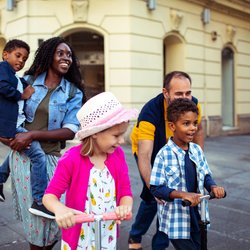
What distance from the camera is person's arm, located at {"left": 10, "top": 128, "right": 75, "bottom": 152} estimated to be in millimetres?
2826

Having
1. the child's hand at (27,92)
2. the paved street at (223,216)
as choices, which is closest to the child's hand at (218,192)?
the child's hand at (27,92)

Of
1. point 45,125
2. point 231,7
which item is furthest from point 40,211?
point 231,7

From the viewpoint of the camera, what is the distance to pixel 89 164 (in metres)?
2.32

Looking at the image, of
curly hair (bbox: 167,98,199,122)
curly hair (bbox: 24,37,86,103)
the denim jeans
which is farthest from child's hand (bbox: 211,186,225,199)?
curly hair (bbox: 24,37,86,103)

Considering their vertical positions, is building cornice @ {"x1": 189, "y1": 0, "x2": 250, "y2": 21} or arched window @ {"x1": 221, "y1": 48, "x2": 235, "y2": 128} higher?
building cornice @ {"x1": 189, "y1": 0, "x2": 250, "y2": 21}

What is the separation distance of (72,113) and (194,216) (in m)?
1.16

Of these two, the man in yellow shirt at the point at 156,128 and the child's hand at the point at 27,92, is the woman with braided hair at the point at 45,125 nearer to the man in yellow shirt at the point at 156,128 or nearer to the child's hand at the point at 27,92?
the child's hand at the point at 27,92

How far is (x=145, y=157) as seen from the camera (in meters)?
A: 3.22

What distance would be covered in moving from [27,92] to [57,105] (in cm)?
24

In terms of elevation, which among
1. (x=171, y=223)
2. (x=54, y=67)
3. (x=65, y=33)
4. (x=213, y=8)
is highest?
(x=213, y=8)

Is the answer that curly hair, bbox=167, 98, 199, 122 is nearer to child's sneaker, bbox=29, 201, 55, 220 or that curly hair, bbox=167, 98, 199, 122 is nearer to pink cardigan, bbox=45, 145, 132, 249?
pink cardigan, bbox=45, 145, 132, 249

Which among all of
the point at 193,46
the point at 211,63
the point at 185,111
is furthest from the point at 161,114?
the point at 211,63

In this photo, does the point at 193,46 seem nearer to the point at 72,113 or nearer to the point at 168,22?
the point at 168,22

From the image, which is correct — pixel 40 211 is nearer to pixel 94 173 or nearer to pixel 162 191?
Answer: pixel 94 173
